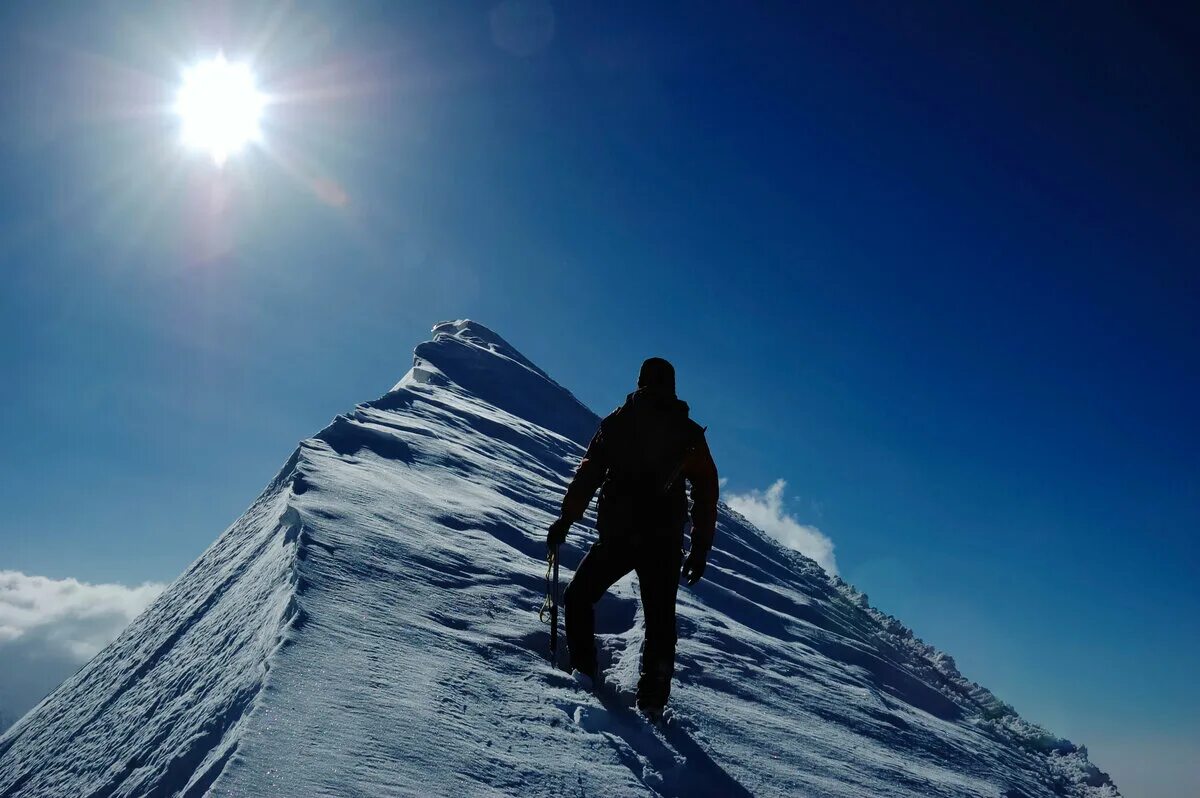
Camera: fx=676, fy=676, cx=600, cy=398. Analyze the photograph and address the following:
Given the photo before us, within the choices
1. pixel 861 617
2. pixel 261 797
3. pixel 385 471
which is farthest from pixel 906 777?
pixel 861 617

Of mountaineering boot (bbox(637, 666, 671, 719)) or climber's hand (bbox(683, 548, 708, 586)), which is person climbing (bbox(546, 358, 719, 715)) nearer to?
climber's hand (bbox(683, 548, 708, 586))

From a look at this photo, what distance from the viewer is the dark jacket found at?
199 inches

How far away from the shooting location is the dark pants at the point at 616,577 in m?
4.75

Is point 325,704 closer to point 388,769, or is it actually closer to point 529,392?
point 388,769

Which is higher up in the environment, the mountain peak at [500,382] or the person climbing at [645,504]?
the mountain peak at [500,382]

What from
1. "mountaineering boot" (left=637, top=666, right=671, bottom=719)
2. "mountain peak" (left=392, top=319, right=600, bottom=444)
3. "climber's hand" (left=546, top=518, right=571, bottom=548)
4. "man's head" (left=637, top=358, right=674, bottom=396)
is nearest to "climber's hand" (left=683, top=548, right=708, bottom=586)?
"mountaineering boot" (left=637, top=666, right=671, bottom=719)

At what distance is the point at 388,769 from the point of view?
2.92m

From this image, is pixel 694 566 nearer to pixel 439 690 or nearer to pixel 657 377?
pixel 657 377

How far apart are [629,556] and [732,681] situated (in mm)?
1719

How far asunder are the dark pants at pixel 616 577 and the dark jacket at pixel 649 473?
0.36ft

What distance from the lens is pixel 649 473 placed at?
512 centimetres

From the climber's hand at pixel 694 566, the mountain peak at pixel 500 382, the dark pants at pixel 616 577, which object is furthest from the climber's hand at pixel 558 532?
the mountain peak at pixel 500 382

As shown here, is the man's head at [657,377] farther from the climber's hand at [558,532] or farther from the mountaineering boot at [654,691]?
the mountaineering boot at [654,691]

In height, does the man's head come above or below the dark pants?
above
